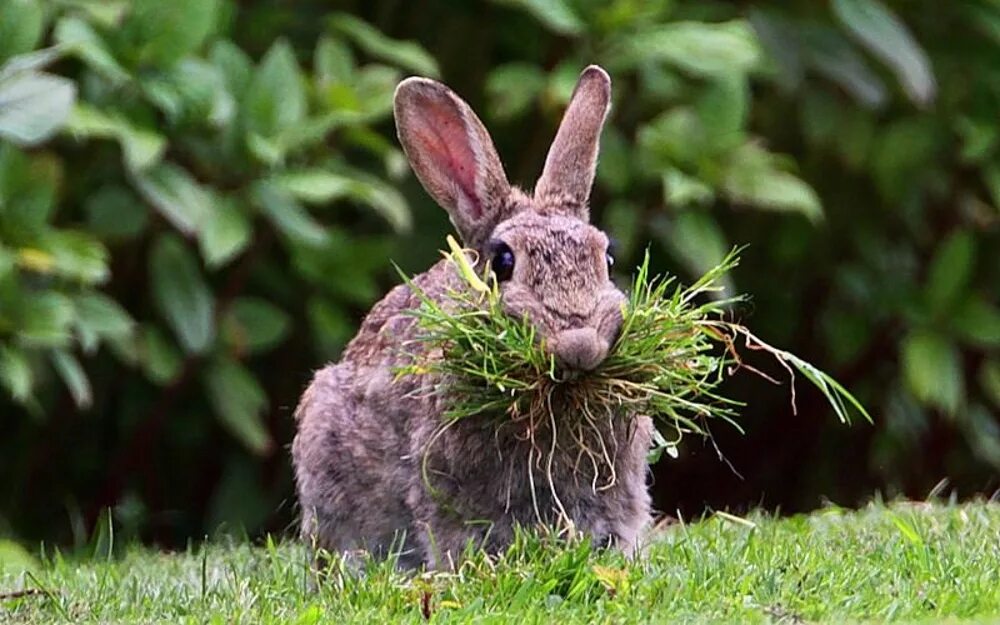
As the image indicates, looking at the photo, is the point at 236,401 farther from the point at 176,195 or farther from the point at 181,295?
the point at 176,195

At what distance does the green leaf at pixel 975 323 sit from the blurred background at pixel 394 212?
1cm

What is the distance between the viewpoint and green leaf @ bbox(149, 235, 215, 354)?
6676mm

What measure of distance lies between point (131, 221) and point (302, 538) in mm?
2078

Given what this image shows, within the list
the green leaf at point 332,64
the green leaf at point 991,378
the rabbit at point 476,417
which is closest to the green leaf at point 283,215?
the green leaf at point 332,64

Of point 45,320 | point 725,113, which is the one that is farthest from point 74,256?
point 725,113

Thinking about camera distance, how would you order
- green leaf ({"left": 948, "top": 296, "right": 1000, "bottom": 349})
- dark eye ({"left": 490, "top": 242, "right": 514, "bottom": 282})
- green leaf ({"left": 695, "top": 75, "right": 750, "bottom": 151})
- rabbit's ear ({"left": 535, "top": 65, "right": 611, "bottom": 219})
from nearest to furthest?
dark eye ({"left": 490, "top": 242, "right": 514, "bottom": 282}) < rabbit's ear ({"left": 535, "top": 65, "right": 611, "bottom": 219}) < green leaf ({"left": 695, "top": 75, "right": 750, "bottom": 151}) < green leaf ({"left": 948, "top": 296, "right": 1000, "bottom": 349})

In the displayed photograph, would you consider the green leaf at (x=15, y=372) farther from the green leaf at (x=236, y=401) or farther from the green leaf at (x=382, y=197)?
the green leaf at (x=382, y=197)

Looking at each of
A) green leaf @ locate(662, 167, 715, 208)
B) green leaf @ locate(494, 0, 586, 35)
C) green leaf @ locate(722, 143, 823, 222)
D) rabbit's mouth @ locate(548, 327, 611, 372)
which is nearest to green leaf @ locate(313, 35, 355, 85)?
green leaf @ locate(494, 0, 586, 35)

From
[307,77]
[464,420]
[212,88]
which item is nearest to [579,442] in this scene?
[464,420]

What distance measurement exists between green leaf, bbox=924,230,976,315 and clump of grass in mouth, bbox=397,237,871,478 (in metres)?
3.48

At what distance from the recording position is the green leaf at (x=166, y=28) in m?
6.38

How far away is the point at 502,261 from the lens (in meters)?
4.42

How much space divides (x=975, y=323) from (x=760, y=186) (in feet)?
4.28

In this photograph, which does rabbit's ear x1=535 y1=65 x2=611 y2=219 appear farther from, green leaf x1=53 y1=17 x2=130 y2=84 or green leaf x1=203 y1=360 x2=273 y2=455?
green leaf x1=203 y1=360 x2=273 y2=455
